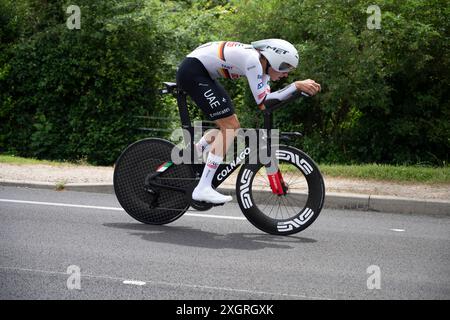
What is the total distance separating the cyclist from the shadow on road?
1.29 feet

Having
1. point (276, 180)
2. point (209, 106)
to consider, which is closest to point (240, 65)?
point (209, 106)

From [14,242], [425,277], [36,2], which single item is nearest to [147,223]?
[14,242]

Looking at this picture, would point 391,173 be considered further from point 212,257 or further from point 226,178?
point 212,257

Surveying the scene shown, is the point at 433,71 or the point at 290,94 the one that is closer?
the point at 290,94

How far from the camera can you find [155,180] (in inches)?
293

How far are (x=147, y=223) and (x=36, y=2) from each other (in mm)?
8559

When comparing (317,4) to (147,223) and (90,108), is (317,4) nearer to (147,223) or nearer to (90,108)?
(90,108)

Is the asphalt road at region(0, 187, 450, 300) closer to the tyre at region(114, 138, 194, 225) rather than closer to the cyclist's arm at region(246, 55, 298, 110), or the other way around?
the tyre at region(114, 138, 194, 225)

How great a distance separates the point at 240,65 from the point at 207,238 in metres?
1.69

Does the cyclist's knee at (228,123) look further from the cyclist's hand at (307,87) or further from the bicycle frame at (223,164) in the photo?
the cyclist's hand at (307,87)

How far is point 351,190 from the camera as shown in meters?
9.98

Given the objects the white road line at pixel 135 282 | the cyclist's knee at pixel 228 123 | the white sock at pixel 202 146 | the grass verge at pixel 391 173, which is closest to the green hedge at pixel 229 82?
the grass verge at pixel 391 173

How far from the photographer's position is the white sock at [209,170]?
23.2 feet

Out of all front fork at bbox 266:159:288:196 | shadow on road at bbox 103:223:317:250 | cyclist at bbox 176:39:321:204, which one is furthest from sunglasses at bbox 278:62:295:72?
shadow on road at bbox 103:223:317:250
